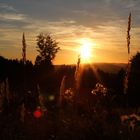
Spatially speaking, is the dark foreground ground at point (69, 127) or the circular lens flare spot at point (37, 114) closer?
the dark foreground ground at point (69, 127)

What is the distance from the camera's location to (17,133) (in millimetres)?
9523

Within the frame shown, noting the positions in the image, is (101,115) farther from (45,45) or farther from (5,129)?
(45,45)

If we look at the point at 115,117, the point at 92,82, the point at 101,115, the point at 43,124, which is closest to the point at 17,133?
the point at 43,124

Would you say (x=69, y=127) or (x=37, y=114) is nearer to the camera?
(x=69, y=127)

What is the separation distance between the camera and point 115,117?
12.2 metres

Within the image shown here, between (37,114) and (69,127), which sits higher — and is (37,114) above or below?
above

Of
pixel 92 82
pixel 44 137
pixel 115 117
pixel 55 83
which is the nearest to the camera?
pixel 44 137

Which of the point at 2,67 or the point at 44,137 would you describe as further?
the point at 2,67

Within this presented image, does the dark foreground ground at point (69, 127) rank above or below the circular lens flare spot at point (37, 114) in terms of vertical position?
below

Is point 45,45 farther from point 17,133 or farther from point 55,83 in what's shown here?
point 17,133

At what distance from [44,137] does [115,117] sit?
334 cm

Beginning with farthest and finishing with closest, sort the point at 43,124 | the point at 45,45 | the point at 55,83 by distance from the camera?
the point at 45,45, the point at 55,83, the point at 43,124

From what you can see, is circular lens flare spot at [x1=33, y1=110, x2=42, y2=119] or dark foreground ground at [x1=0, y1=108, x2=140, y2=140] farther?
circular lens flare spot at [x1=33, y1=110, x2=42, y2=119]

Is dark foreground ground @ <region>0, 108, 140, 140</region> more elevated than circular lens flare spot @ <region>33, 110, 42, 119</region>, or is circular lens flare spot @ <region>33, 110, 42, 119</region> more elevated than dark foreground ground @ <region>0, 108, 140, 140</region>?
circular lens flare spot @ <region>33, 110, 42, 119</region>
